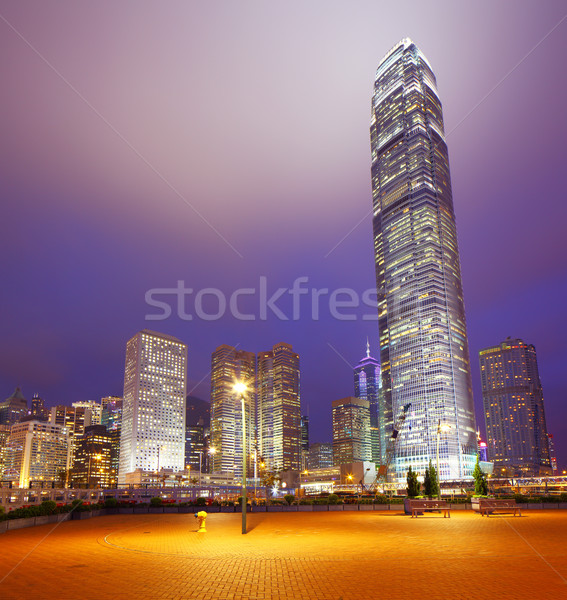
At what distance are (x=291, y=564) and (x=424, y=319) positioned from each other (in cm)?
17582

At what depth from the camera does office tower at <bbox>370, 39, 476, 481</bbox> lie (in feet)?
565

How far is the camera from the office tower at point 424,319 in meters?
172

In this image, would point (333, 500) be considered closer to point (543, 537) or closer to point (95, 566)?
point (543, 537)

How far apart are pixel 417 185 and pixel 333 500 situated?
170603 mm

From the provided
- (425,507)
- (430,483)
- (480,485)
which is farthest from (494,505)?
(480,485)

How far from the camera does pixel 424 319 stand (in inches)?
7111

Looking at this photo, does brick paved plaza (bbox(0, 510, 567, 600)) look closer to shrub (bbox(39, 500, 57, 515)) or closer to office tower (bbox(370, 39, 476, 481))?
shrub (bbox(39, 500, 57, 515))

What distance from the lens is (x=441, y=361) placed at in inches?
6855

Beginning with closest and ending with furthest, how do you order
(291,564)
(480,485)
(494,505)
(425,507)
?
(291,564), (425,507), (494,505), (480,485)

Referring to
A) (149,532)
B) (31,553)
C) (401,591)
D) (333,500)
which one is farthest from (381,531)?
(333,500)

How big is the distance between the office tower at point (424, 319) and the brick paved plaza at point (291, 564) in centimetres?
16051

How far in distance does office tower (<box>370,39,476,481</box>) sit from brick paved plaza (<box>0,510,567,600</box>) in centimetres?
16051

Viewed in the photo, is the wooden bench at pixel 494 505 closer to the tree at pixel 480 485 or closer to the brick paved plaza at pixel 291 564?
the brick paved plaza at pixel 291 564

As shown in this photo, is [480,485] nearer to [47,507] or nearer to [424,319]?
[47,507]
